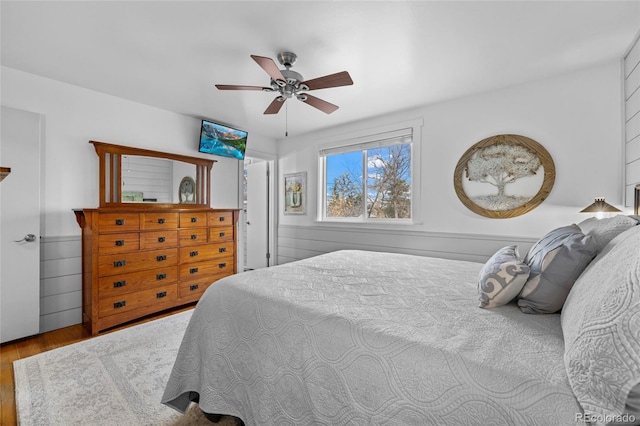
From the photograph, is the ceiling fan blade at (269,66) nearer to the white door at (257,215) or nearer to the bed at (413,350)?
the bed at (413,350)

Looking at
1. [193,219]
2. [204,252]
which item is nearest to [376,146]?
[193,219]

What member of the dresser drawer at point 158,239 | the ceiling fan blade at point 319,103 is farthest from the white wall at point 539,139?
the dresser drawer at point 158,239

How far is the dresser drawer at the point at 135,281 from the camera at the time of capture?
2.73 metres

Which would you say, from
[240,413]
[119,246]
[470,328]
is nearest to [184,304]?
[119,246]

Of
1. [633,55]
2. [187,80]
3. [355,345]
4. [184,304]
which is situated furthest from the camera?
[184,304]

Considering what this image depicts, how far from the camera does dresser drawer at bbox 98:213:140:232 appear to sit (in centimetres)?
271

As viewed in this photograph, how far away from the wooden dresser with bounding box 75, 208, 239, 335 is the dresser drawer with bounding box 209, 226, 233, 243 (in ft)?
0.04

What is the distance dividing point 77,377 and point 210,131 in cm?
298

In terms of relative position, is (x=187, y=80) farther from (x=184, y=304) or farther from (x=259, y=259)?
(x=259, y=259)

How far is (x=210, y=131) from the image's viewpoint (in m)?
3.87

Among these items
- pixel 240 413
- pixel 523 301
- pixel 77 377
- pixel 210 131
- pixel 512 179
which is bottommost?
pixel 77 377

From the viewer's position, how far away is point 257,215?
5.39m

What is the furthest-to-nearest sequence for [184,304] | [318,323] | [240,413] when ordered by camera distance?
[184,304] → [240,413] → [318,323]

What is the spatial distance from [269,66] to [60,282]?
3.00 metres
